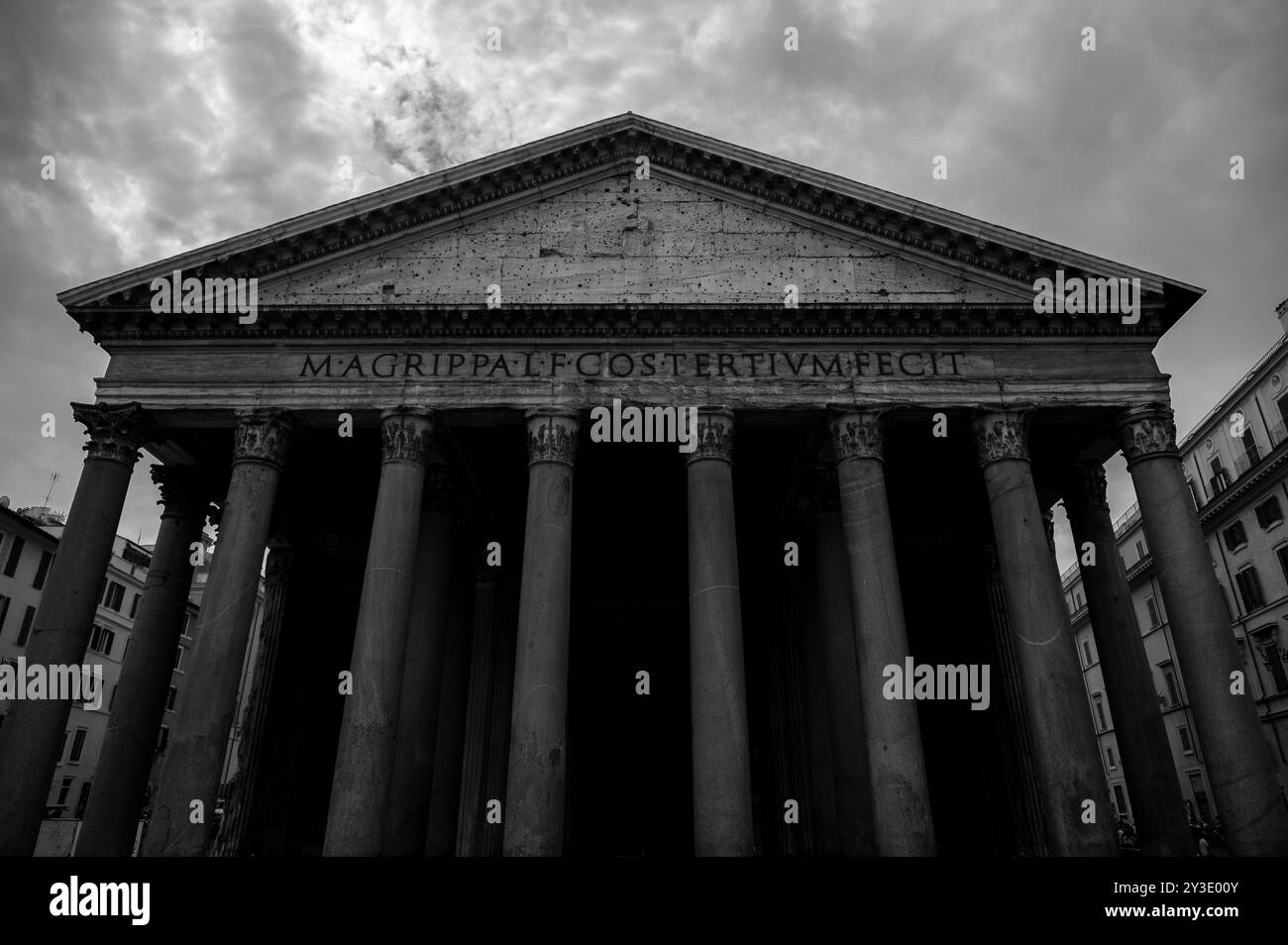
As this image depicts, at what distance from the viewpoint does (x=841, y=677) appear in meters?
16.0

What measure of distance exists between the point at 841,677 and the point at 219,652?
11.0 metres

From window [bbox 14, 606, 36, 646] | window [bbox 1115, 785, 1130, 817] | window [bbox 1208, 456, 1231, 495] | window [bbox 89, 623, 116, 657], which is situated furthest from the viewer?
window [bbox 1115, 785, 1130, 817]

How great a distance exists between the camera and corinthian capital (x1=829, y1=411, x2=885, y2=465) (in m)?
15.1

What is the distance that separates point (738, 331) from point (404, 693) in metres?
9.36

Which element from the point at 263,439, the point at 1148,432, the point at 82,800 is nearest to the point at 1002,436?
the point at 1148,432

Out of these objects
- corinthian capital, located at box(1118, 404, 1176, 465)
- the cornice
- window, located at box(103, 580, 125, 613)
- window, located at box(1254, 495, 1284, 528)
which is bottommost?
corinthian capital, located at box(1118, 404, 1176, 465)

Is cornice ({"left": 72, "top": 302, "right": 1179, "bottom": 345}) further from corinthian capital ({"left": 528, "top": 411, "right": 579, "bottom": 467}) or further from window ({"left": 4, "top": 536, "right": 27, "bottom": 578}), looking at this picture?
window ({"left": 4, "top": 536, "right": 27, "bottom": 578})

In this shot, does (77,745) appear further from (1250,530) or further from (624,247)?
(1250,530)

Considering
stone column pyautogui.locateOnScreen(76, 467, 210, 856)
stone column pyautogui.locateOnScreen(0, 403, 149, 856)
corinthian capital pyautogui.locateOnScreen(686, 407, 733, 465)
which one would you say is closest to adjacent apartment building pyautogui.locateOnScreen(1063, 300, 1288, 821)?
corinthian capital pyautogui.locateOnScreen(686, 407, 733, 465)

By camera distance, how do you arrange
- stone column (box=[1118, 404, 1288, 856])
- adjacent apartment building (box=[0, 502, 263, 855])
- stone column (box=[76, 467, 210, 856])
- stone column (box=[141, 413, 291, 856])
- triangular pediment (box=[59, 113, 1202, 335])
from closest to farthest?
stone column (box=[1118, 404, 1288, 856]) < stone column (box=[141, 413, 291, 856]) < stone column (box=[76, 467, 210, 856]) < triangular pediment (box=[59, 113, 1202, 335]) < adjacent apartment building (box=[0, 502, 263, 855])

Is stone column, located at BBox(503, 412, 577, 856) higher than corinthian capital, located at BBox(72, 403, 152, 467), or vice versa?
corinthian capital, located at BBox(72, 403, 152, 467)

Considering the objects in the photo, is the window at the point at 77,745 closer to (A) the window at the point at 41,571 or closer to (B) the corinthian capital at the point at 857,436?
(A) the window at the point at 41,571

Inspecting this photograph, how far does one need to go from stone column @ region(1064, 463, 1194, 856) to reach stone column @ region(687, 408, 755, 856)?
7.76m
